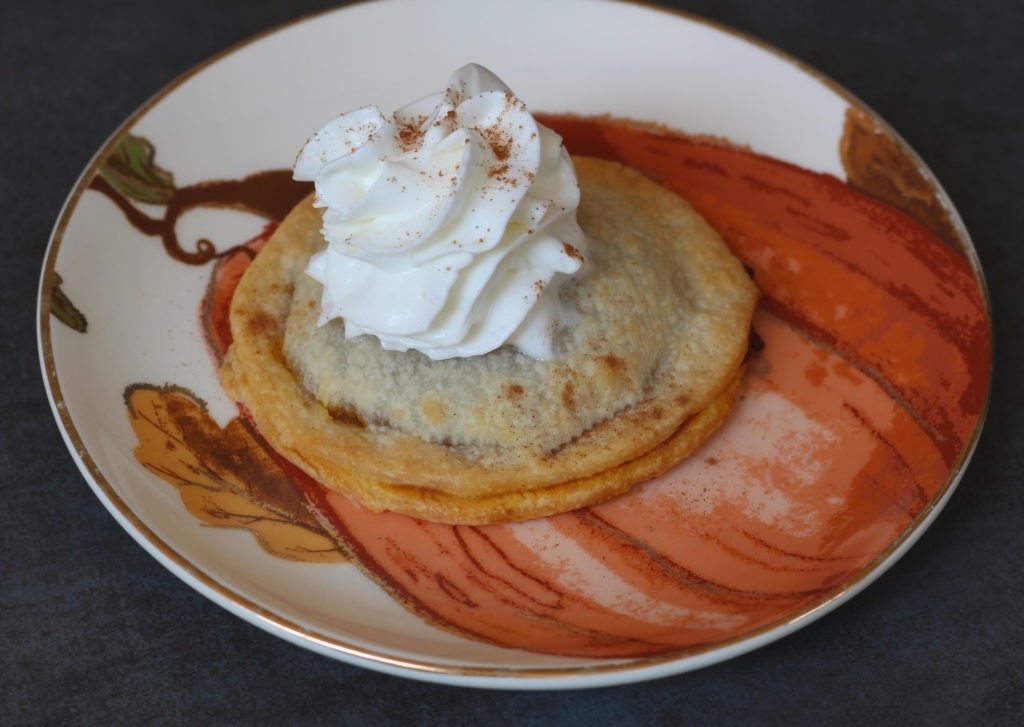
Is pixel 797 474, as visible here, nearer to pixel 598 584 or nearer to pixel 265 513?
pixel 598 584

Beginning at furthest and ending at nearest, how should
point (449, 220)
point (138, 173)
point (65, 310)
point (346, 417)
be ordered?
point (138, 173) → point (65, 310) → point (346, 417) → point (449, 220)

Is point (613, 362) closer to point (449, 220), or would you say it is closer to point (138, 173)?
point (449, 220)

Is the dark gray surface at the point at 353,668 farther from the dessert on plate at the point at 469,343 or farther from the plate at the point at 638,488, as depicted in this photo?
the dessert on plate at the point at 469,343

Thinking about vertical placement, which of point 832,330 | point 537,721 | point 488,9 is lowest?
point 537,721

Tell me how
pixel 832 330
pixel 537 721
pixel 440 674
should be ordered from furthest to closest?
1. pixel 832 330
2. pixel 537 721
3. pixel 440 674

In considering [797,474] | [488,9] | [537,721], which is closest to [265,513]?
[537,721]

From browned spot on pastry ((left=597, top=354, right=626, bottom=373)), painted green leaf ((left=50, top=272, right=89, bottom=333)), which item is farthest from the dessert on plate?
painted green leaf ((left=50, top=272, right=89, bottom=333))

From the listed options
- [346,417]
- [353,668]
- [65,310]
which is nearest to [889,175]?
[346,417]

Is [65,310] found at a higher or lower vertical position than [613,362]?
lower
